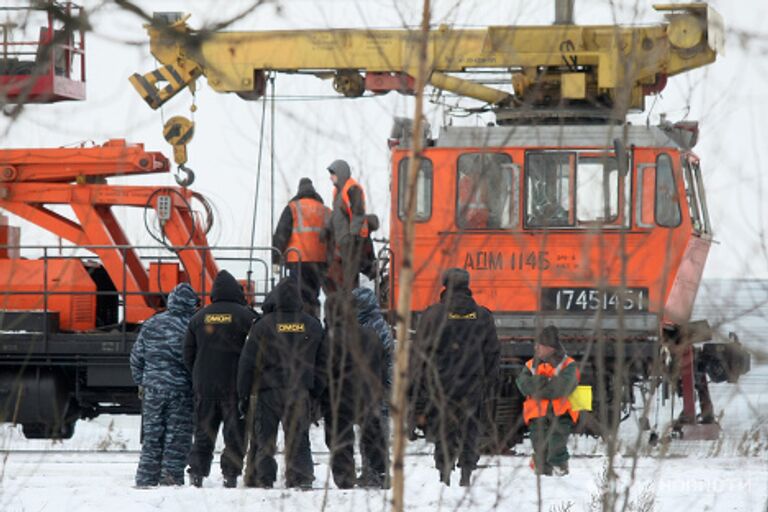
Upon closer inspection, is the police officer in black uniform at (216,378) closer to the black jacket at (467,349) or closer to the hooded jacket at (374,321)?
the hooded jacket at (374,321)

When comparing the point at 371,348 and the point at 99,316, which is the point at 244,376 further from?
the point at 99,316

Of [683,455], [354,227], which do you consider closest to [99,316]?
[354,227]

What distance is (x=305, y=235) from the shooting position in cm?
1446

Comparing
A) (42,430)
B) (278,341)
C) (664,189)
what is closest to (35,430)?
(42,430)

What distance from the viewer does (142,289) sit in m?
16.2

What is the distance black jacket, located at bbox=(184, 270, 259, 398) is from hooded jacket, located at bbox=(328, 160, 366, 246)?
1.87m

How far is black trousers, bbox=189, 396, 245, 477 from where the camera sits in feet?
39.0

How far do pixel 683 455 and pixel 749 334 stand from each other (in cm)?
904

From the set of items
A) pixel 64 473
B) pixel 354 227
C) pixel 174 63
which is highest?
pixel 174 63

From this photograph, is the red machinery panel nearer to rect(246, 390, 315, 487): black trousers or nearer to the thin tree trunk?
rect(246, 390, 315, 487): black trousers

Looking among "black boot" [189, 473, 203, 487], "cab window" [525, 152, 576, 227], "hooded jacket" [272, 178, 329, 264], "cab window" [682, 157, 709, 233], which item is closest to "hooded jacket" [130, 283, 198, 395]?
"black boot" [189, 473, 203, 487]

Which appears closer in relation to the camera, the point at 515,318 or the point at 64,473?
the point at 64,473

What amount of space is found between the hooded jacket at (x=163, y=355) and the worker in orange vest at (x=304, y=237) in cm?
227

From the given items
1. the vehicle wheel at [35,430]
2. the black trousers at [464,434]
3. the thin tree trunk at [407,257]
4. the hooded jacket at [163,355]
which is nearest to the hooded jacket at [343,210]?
the hooded jacket at [163,355]
